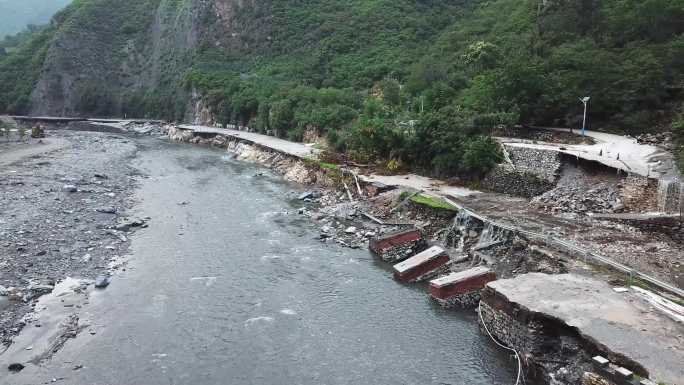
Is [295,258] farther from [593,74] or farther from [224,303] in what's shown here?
[593,74]

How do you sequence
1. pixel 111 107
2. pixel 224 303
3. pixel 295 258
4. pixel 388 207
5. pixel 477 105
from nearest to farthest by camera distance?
pixel 224 303, pixel 295 258, pixel 388 207, pixel 477 105, pixel 111 107

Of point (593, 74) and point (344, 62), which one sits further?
point (344, 62)

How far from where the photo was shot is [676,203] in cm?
2469

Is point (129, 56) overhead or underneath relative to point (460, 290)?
overhead

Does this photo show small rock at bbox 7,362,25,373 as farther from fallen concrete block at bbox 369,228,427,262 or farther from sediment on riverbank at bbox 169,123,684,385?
fallen concrete block at bbox 369,228,427,262

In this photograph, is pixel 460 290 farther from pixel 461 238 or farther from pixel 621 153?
pixel 621 153

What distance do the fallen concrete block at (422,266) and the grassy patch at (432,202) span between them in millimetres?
5131

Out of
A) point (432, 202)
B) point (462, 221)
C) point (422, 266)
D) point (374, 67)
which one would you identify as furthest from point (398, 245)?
point (374, 67)

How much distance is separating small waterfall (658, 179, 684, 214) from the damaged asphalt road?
2672 centimetres

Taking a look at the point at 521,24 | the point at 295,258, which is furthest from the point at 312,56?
the point at 295,258

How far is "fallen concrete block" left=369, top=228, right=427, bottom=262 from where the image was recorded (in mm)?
28141

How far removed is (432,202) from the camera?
32.3m

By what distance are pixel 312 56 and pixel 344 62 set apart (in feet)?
29.1

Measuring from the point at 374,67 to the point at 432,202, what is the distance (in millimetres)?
51123
